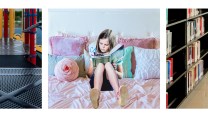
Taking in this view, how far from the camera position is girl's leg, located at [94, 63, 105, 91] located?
10.1 feet

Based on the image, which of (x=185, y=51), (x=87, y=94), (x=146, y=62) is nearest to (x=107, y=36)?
(x=146, y=62)

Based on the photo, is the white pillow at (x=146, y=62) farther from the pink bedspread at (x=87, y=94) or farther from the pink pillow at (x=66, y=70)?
the pink pillow at (x=66, y=70)

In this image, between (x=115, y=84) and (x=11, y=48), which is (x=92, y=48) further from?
(x=11, y=48)

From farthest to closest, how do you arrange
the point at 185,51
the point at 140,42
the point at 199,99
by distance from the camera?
the point at 185,51 < the point at 199,99 < the point at 140,42

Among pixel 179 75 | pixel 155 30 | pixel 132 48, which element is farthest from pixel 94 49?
pixel 179 75

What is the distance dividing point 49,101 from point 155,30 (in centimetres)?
94

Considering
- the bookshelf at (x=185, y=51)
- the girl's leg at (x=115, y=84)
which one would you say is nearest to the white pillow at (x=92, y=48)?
the girl's leg at (x=115, y=84)

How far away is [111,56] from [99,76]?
176 mm

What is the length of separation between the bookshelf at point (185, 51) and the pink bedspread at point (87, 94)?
453 millimetres

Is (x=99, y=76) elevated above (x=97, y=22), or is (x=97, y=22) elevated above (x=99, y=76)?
(x=97, y=22)

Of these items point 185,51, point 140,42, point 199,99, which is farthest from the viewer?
point 185,51

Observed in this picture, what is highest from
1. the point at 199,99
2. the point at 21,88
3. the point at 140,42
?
the point at 140,42

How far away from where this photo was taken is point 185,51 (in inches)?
158
